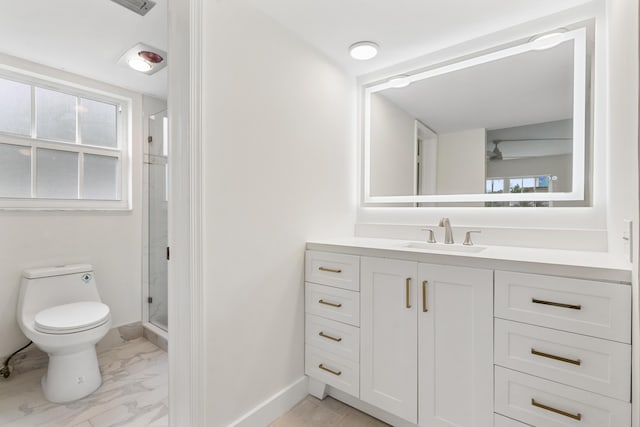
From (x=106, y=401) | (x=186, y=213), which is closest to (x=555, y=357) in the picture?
(x=186, y=213)

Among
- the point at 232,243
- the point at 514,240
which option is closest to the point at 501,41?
the point at 514,240

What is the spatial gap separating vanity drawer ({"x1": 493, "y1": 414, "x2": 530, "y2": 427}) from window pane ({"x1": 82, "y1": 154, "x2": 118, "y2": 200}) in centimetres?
297

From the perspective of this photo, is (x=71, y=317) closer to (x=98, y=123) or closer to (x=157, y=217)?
(x=157, y=217)

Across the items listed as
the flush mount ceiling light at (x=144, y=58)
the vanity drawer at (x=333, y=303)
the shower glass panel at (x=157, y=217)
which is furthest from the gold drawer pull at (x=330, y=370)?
the flush mount ceiling light at (x=144, y=58)

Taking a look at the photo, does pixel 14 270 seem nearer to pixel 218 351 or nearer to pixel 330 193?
pixel 218 351

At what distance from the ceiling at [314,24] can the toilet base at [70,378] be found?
1923 mm

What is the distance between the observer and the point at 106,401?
69.6 inches

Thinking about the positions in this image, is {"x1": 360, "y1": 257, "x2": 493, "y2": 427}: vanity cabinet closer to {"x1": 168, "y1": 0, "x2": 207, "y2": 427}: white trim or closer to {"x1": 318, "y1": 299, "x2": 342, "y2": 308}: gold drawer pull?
{"x1": 318, "y1": 299, "x2": 342, "y2": 308}: gold drawer pull

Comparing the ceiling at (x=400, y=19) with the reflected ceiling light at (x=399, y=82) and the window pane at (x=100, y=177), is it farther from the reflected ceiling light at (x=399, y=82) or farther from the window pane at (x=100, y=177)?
the window pane at (x=100, y=177)

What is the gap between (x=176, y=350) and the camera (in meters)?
1.31

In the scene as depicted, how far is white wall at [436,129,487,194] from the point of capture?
6.23 ft

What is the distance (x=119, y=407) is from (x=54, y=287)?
3.33ft

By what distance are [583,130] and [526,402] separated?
1349 millimetres

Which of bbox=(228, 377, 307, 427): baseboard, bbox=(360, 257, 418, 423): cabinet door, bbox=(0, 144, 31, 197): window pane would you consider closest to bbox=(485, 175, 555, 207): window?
bbox=(360, 257, 418, 423): cabinet door
